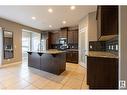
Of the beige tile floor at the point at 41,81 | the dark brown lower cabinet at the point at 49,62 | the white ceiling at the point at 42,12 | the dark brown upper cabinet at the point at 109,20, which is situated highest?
the white ceiling at the point at 42,12

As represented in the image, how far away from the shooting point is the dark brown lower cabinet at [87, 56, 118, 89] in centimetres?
219

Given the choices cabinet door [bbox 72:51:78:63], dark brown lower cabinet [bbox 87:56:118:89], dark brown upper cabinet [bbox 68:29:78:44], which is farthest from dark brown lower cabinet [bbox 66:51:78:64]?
dark brown lower cabinet [bbox 87:56:118:89]

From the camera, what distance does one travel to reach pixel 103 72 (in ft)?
7.73

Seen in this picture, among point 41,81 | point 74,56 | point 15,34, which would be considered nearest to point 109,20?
point 41,81

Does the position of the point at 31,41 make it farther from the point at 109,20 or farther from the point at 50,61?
the point at 109,20

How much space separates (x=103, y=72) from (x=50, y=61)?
8.95 ft

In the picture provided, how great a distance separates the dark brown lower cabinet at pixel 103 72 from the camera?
2.19 metres

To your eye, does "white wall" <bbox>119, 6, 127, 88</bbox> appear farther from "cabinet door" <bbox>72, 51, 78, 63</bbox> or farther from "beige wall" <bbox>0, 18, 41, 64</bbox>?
"beige wall" <bbox>0, 18, 41, 64</bbox>

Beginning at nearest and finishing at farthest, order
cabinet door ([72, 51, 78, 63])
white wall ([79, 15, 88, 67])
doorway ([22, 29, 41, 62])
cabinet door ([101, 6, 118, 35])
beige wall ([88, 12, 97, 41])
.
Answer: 1. cabinet door ([101, 6, 118, 35])
2. beige wall ([88, 12, 97, 41])
3. white wall ([79, 15, 88, 67])
4. cabinet door ([72, 51, 78, 63])
5. doorway ([22, 29, 41, 62])

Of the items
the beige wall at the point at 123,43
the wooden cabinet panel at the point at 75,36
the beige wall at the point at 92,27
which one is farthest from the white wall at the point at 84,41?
the beige wall at the point at 123,43

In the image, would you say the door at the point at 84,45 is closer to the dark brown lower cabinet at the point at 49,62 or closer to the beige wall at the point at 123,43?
the dark brown lower cabinet at the point at 49,62

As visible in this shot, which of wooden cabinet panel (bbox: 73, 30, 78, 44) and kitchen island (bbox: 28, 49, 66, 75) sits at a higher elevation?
wooden cabinet panel (bbox: 73, 30, 78, 44)

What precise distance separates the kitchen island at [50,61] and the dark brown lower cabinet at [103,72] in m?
1.88

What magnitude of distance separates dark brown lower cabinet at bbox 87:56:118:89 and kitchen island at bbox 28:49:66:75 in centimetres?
188
